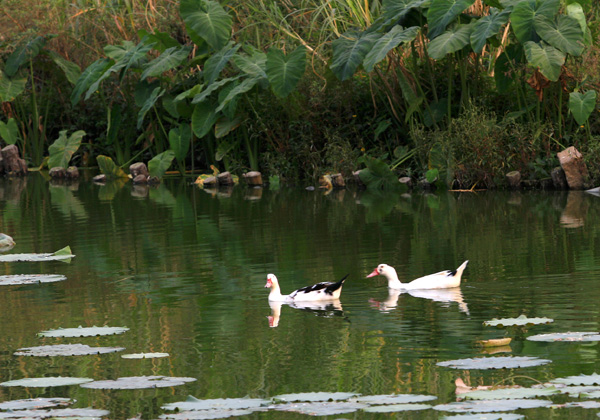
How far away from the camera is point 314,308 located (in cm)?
914

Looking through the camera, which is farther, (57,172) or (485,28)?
(57,172)

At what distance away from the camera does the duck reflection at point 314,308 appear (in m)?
8.75

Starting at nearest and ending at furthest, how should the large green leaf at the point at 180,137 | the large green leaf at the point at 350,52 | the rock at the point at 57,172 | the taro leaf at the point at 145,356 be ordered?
1. the taro leaf at the point at 145,356
2. the large green leaf at the point at 350,52
3. the large green leaf at the point at 180,137
4. the rock at the point at 57,172

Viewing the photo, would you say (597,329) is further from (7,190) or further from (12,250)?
(7,190)

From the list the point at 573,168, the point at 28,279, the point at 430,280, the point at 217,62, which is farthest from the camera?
the point at 217,62

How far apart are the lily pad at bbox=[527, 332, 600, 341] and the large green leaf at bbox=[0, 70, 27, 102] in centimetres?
2198

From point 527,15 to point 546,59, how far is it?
0.89 meters

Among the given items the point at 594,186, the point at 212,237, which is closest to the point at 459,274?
the point at 212,237

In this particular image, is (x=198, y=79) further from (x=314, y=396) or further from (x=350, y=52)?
(x=314, y=396)

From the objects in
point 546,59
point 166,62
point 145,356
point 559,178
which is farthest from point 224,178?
point 145,356

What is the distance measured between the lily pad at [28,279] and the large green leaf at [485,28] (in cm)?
968

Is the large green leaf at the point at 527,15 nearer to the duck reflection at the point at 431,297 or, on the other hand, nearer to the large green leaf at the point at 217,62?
the large green leaf at the point at 217,62

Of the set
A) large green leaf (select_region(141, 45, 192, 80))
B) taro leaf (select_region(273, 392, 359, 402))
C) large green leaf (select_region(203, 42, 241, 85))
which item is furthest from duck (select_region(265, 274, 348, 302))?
large green leaf (select_region(141, 45, 192, 80))

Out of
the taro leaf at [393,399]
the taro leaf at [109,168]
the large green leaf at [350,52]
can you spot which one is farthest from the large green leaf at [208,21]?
the taro leaf at [393,399]
